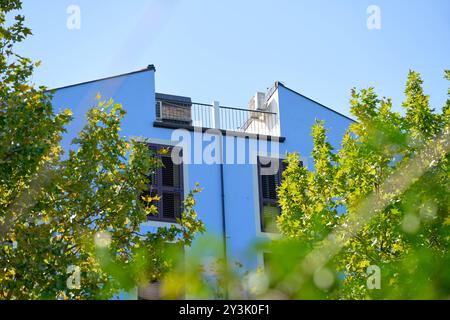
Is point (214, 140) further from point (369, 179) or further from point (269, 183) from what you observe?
point (369, 179)

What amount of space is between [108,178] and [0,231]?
200cm

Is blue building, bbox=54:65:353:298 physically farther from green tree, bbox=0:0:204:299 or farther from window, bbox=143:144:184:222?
green tree, bbox=0:0:204:299

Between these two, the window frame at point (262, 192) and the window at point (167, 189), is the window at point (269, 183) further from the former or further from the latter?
the window at point (167, 189)

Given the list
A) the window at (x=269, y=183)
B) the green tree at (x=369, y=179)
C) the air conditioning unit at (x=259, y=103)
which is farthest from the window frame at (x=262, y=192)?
the green tree at (x=369, y=179)

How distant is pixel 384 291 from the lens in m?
2.38

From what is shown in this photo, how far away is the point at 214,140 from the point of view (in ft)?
59.4

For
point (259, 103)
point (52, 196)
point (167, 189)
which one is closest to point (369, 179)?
point (52, 196)

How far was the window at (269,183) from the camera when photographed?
17625 millimetres

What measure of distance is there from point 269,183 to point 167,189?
2644mm

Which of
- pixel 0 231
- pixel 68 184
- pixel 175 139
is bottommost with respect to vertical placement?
pixel 0 231

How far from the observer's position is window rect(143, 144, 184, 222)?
16812 millimetres
